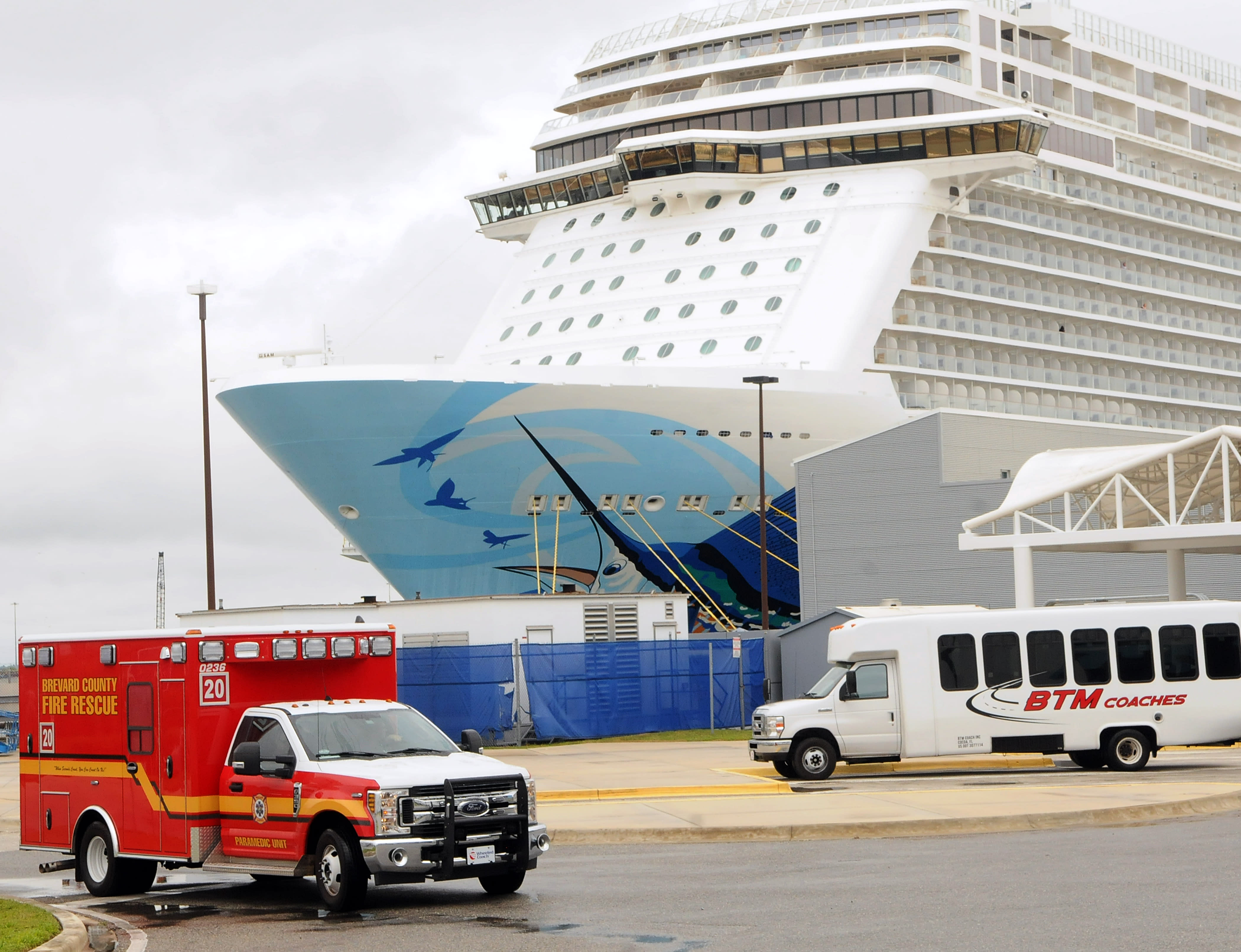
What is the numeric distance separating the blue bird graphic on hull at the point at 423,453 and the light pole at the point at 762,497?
6479mm

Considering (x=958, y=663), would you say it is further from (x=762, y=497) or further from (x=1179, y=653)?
(x=762, y=497)

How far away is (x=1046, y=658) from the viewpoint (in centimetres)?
2056

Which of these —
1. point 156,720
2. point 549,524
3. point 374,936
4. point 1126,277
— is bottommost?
point 374,936

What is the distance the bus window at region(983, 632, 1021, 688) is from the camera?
20.5m

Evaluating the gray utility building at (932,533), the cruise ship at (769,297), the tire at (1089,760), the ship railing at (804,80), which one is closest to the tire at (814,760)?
the tire at (1089,760)

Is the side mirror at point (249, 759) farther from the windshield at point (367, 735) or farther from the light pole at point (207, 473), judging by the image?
the light pole at point (207, 473)

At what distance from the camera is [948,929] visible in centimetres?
912

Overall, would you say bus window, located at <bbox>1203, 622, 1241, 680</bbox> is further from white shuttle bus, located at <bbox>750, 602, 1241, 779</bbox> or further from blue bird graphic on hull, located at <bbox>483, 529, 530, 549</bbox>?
blue bird graphic on hull, located at <bbox>483, 529, 530, 549</bbox>

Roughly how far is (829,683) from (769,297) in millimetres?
22885

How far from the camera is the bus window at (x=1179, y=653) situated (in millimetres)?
20734

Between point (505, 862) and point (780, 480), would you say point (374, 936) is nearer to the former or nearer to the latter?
point (505, 862)

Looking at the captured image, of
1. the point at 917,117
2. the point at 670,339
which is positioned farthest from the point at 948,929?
the point at 917,117

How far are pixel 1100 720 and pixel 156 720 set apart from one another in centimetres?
1221

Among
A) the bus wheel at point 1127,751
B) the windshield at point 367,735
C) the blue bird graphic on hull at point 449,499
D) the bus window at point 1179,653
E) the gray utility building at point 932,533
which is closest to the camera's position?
the windshield at point 367,735
